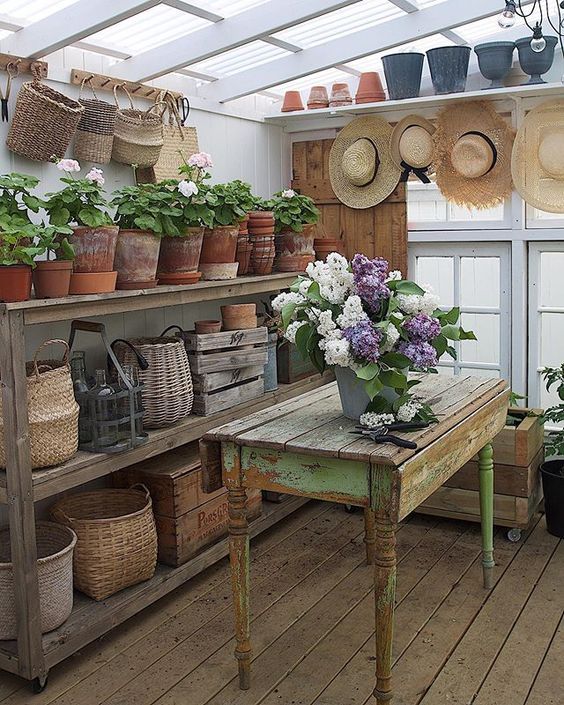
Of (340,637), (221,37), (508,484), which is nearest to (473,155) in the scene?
(221,37)

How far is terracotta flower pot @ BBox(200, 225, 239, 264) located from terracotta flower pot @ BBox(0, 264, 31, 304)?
3.35 ft

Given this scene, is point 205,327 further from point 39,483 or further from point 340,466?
point 340,466

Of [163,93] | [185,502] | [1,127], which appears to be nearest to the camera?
[1,127]

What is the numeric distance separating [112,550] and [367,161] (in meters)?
2.42

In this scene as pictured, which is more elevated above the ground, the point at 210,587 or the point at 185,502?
the point at 185,502

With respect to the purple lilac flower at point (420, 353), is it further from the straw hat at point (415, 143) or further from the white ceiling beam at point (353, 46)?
the straw hat at point (415, 143)

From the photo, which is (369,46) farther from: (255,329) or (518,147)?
(255,329)

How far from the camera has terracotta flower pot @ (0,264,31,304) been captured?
2590mm

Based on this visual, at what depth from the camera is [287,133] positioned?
4801 millimetres

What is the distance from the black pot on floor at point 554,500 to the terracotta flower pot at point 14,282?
2.49m

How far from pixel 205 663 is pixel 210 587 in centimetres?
60

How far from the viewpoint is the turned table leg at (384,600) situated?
239 cm

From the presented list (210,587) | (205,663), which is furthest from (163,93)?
(205,663)

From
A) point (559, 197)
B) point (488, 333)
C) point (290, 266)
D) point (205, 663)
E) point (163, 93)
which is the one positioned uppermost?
point (163, 93)
